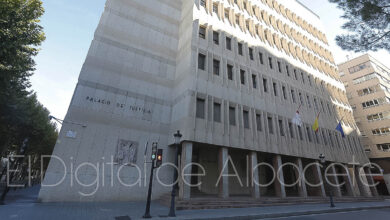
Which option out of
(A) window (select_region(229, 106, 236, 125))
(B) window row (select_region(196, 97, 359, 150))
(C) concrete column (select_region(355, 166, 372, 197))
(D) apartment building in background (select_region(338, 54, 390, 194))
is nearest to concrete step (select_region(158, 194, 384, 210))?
(B) window row (select_region(196, 97, 359, 150))

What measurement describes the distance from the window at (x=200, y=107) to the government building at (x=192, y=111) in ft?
0.31

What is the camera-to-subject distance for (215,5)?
843 inches

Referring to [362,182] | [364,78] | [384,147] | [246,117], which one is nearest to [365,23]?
[246,117]

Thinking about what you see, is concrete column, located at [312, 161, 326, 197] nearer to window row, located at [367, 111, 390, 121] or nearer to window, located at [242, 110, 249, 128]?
window, located at [242, 110, 249, 128]

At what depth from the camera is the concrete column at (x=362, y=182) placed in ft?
78.0

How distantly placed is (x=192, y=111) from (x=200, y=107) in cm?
117

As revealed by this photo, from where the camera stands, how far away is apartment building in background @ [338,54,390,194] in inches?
1347

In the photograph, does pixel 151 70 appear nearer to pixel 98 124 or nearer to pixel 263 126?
pixel 98 124

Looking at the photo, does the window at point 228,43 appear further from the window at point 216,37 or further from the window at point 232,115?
the window at point 232,115

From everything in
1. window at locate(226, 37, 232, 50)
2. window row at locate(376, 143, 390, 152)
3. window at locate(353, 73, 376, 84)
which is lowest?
window row at locate(376, 143, 390, 152)

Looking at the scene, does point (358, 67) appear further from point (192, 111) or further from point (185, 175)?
point (185, 175)

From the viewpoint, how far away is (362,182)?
2414cm

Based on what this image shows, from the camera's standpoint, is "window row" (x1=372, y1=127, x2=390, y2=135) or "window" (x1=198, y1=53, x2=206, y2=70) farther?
"window row" (x1=372, y1=127, x2=390, y2=135)

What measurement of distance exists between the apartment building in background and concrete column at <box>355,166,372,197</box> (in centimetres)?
1238
